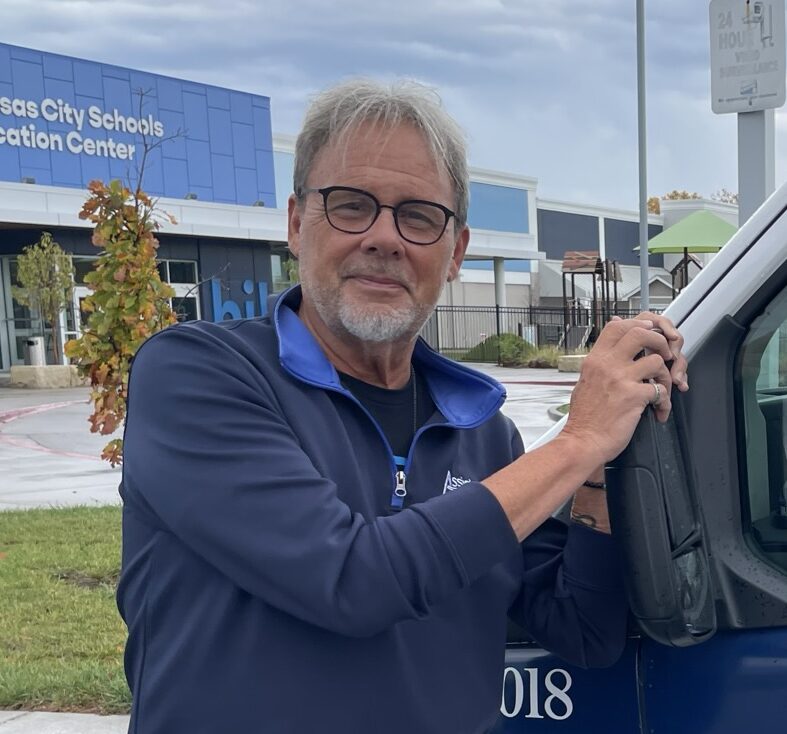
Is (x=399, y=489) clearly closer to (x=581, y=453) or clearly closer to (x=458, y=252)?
(x=581, y=453)

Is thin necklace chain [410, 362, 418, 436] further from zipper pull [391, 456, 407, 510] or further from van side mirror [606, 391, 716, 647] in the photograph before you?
van side mirror [606, 391, 716, 647]

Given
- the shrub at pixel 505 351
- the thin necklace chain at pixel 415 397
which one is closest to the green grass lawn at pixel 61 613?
the thin necklace chain at pixel 415 397

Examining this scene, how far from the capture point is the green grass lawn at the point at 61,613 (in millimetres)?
4160

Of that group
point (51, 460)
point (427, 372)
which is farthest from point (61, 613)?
point (51, 460)

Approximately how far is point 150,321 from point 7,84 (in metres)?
21.6

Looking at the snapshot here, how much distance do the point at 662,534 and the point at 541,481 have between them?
0.19 meters

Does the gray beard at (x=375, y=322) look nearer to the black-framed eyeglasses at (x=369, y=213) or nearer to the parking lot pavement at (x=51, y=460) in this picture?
the black-framed eyeglasses at (x=369, y=213)

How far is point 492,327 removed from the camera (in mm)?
37031

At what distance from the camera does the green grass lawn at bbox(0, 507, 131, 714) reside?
416 cm

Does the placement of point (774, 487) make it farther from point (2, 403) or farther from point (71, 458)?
point (2, 403)

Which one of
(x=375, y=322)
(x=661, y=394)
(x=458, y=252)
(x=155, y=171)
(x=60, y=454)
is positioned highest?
(x=155, y=171)

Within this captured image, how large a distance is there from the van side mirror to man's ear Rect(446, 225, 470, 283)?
576 millimetres

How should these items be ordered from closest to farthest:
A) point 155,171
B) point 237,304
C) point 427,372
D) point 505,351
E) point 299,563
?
point 299,563, point 427,372, point 155,171, point 505,351, point 237,304

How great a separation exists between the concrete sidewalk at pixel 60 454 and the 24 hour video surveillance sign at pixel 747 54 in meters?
3.52
